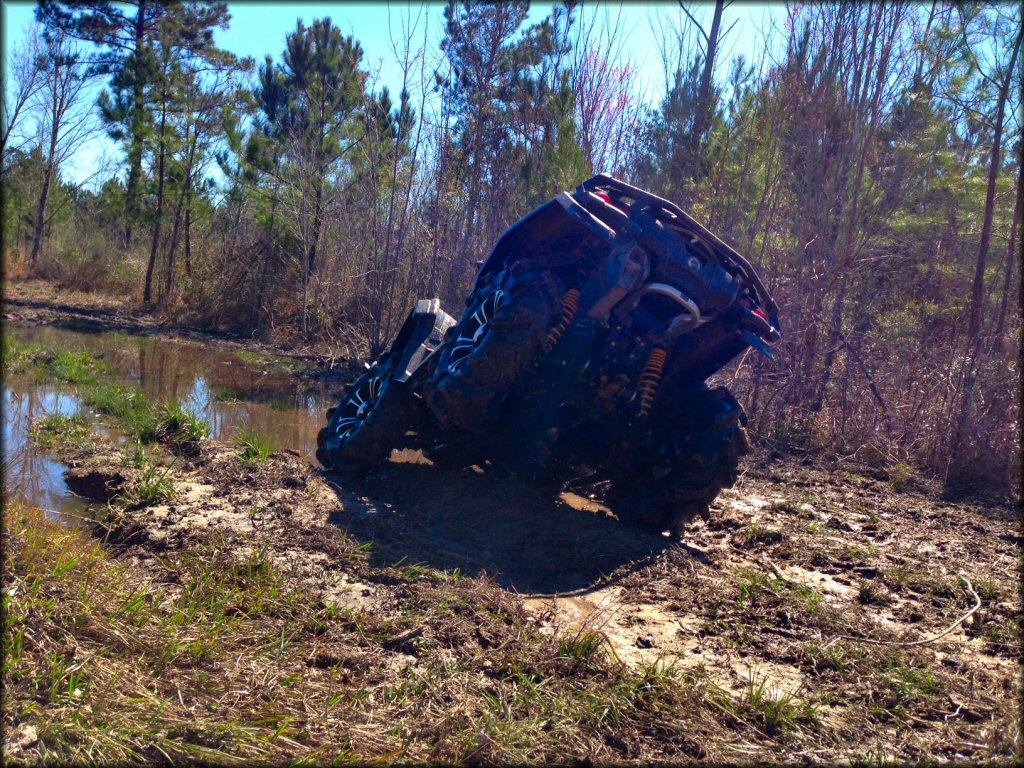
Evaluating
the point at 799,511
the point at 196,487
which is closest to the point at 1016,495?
the point at 799,511

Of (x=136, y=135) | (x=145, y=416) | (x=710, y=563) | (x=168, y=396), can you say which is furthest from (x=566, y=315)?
(x=136, y=135)

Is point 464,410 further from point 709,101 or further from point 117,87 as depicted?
point 117,87

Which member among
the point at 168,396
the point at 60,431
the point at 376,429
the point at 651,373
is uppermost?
the point at 651,373

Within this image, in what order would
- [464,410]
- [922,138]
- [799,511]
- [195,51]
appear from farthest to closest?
[195,51] → [922,138] → [799,511] → [464,410]

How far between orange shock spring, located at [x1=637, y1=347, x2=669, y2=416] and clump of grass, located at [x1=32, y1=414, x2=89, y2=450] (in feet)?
15.5

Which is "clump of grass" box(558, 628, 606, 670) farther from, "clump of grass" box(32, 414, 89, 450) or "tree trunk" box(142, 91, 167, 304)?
"tree trunk" box(142, 91, 167, 304)

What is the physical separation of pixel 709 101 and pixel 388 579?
32.0 feet

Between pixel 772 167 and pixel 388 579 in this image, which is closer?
pixel 388 579

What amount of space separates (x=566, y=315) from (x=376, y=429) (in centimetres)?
171

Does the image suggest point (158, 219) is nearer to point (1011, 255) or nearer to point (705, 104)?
point (705, 104)

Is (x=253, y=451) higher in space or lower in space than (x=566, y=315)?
lower

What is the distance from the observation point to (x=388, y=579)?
409 centimetres

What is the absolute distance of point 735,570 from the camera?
15.6 feet

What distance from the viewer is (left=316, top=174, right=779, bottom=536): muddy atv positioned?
514 cm
